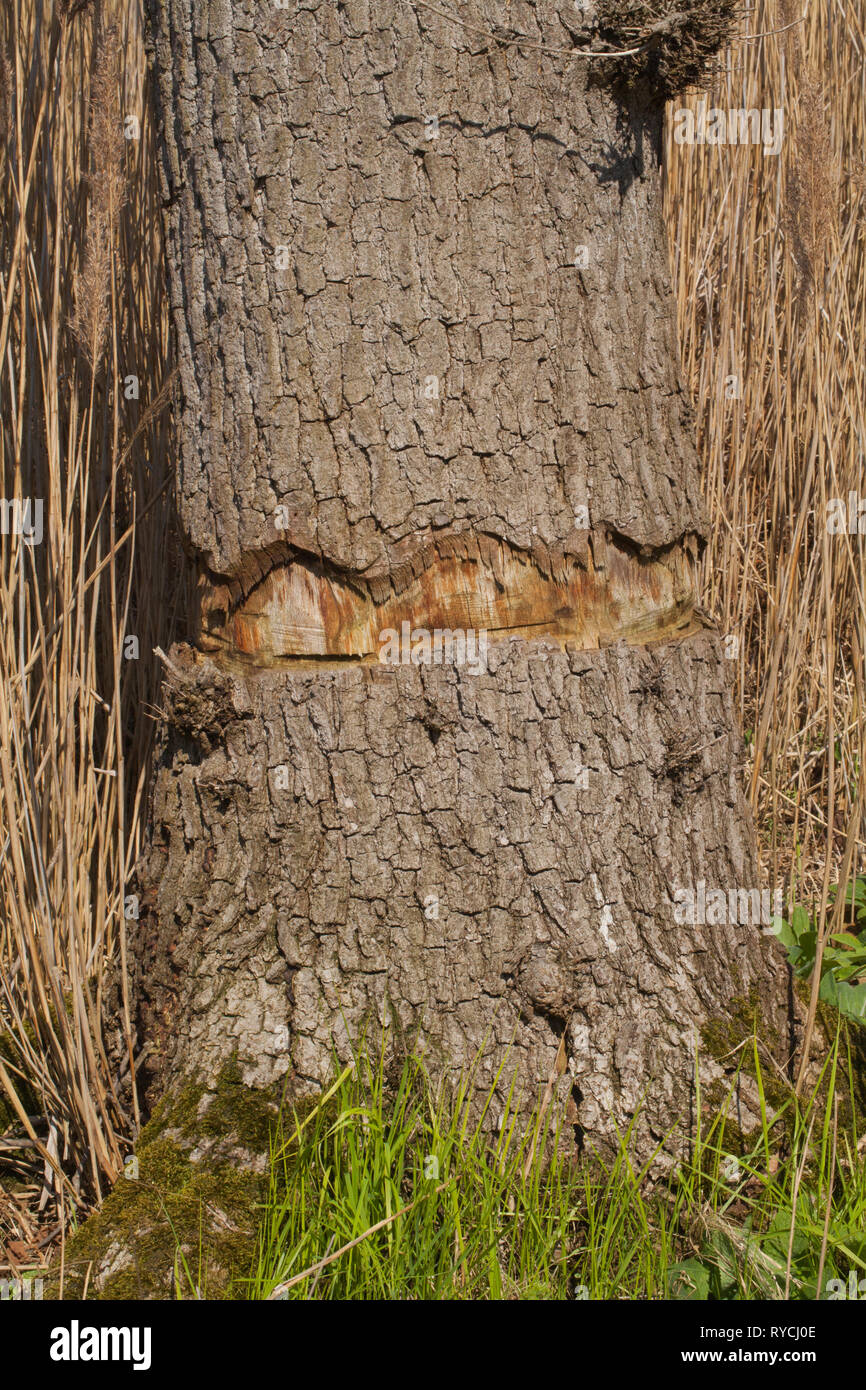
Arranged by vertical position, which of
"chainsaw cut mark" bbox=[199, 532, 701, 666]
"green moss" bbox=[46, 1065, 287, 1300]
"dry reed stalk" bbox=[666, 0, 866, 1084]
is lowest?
"green moss" bbox=[46, 1065, 287, 1300]

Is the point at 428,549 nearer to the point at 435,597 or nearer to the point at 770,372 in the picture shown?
the point at 435,597

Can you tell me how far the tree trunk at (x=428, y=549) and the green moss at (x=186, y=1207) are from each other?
50mm

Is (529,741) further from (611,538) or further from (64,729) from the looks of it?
(64,729)

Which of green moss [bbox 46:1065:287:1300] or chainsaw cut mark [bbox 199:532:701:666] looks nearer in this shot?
green moss [bbox 46:1065:287:1300]

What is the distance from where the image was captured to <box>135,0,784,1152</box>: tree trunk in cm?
112

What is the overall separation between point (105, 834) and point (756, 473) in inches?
59.6

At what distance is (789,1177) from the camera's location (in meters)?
1.13

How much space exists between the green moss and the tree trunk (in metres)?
0.05

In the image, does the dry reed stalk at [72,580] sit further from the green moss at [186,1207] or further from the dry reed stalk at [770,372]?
the dry reed stalk at [770,372]

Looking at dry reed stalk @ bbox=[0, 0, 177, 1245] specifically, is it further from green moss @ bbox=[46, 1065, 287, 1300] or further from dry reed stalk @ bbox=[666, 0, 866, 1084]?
dry reed stalk @ bbox=[666, 0, 866, 1084]

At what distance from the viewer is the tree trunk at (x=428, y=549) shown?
3.68ft

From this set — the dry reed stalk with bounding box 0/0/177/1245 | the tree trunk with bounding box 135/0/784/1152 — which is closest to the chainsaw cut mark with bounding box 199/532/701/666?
the tree trunk with bounding box 135/0/784/1152
